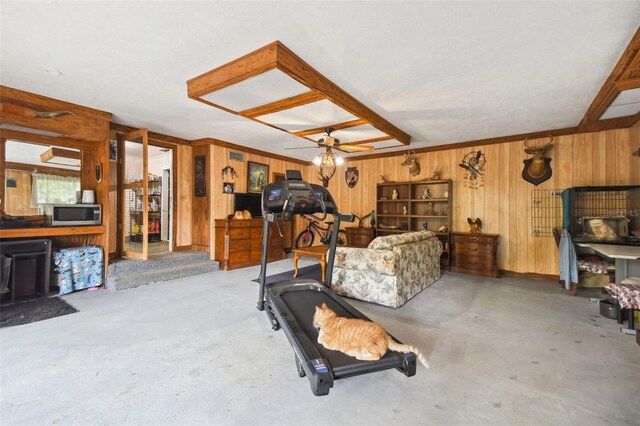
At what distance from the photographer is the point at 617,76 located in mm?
2713

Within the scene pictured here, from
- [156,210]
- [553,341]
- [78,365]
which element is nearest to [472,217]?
[553,341]

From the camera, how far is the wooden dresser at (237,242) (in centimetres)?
544

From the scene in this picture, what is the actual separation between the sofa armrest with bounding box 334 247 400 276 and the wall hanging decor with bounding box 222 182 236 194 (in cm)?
314

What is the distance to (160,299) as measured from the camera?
3686 mm

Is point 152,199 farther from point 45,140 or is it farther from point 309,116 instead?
point 309,116

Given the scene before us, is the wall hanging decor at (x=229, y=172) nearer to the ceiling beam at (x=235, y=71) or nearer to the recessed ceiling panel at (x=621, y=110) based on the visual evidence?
the ceiling beam at (x=235, y=71)

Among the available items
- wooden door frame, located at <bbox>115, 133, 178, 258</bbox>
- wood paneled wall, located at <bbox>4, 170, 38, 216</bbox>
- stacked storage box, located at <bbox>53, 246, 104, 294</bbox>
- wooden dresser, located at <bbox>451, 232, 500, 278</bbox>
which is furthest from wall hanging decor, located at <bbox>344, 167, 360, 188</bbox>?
wood paneled wall, located at <bbox>4, 170, 38, 216</bbox>

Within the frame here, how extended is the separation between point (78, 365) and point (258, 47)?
9.47 ft

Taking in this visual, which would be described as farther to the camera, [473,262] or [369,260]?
[473,262]

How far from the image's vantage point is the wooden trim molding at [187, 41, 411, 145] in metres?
2.39

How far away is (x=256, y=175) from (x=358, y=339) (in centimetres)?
531

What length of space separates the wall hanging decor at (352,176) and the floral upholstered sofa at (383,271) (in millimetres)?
3297

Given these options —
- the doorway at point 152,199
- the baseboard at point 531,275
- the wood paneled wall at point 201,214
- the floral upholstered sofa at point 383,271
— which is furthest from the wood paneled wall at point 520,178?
the doorway at point 152,199

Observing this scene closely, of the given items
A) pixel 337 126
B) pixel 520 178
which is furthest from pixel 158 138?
pixel 520 178
